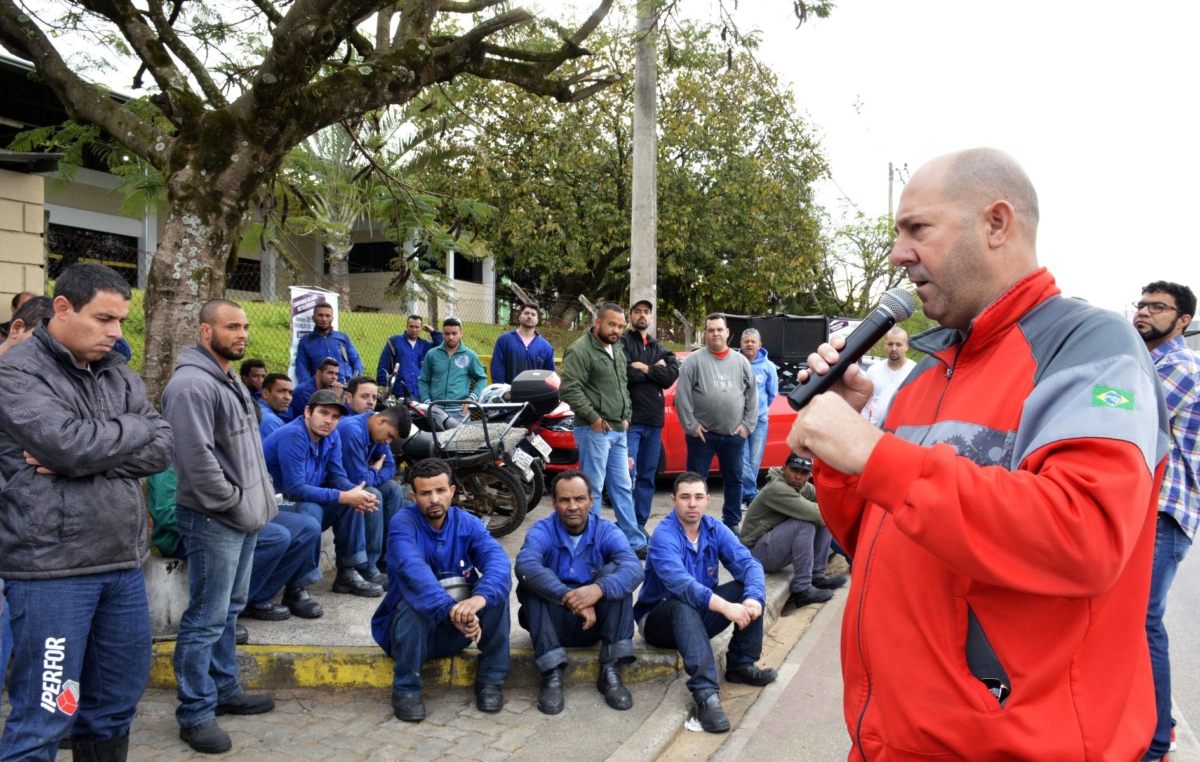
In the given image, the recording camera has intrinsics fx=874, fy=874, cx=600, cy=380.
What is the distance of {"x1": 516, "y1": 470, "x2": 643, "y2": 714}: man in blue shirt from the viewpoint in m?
4.64

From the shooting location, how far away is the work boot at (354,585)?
19.3 ft

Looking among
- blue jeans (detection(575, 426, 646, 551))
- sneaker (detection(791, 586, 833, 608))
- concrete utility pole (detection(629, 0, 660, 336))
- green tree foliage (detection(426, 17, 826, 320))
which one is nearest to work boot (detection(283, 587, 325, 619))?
blue jeans (detection(575, 426, 646, 551))

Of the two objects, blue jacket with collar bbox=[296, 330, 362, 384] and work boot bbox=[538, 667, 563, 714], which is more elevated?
blue jacket with collar bbox=[296, 330, 362, 384]

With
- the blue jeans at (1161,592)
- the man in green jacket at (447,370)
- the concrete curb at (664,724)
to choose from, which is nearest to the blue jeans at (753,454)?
the man in green jacket at (447,370)

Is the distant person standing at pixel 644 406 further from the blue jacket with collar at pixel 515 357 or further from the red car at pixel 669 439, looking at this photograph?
the blue jacket with collar at pixel 515 357

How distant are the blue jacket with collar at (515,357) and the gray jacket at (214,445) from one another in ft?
15.6

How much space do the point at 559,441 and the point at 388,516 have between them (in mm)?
2444

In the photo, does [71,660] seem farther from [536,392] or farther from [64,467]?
[536,392]

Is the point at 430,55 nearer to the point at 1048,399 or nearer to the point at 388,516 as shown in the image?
the point at 388,516

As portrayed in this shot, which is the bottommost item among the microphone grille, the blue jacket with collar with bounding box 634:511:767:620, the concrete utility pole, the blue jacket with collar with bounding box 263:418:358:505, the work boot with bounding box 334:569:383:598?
the work boot with bounding box 334:569:383:598

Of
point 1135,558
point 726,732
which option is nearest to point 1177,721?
Result: point 726,732

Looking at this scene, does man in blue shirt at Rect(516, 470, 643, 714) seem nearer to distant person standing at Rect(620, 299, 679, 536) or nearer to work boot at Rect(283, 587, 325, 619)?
work boot at Rect(283, 587, 325, 619)

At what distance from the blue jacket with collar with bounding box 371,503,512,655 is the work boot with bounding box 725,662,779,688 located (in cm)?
139

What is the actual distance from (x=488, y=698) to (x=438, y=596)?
60 cm
